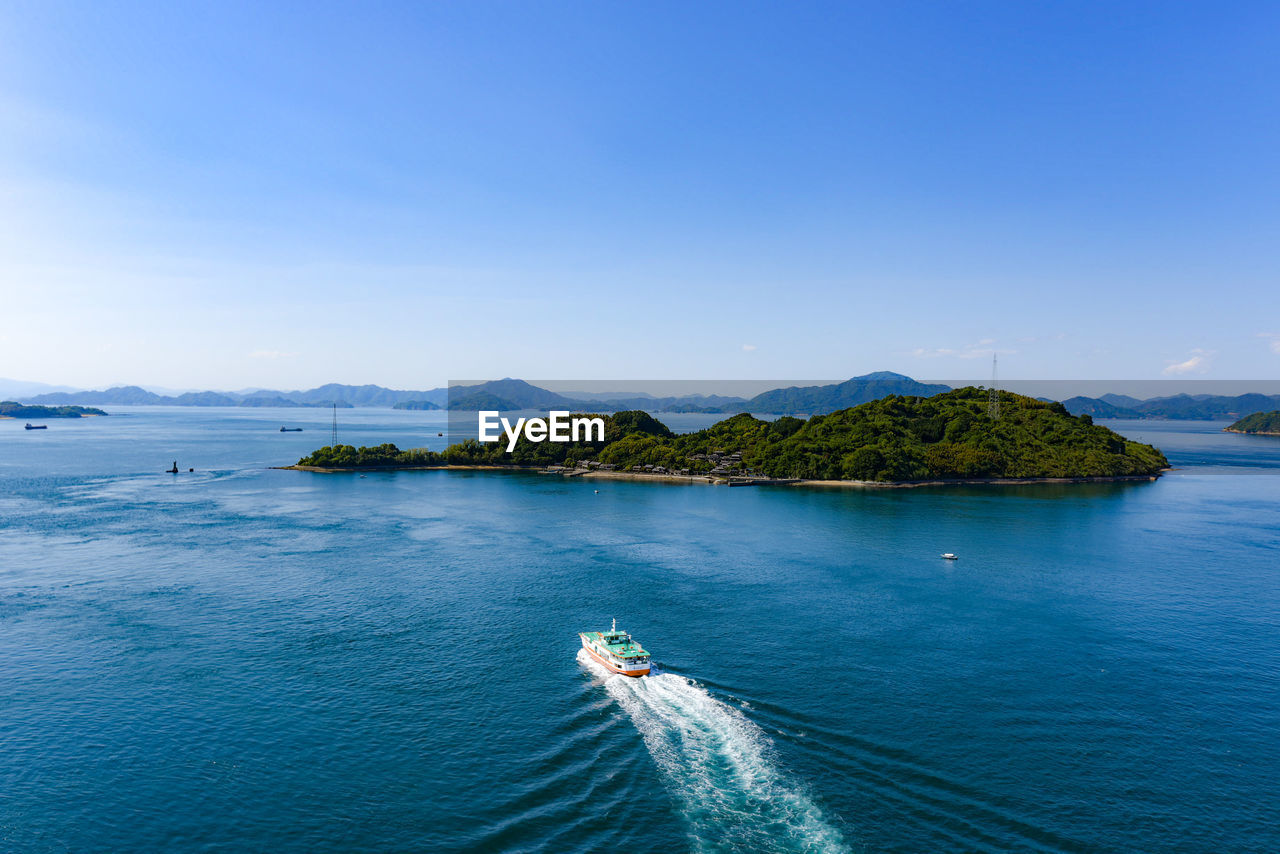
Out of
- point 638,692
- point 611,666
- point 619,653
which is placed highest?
point 619,653

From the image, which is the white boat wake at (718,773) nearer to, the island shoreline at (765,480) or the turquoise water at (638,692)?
the turquoise water at (638,692)

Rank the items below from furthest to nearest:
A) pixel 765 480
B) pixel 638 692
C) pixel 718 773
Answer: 1. pixel 765 480
2. pixel 638 692
3. pixel 718 773

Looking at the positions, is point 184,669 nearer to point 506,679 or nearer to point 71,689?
point 71,689

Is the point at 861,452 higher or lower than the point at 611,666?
higher

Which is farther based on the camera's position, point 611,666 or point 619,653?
point 611,666

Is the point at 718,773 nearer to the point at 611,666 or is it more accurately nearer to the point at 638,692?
the point at 638,692

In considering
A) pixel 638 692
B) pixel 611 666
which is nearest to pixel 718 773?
pixel 638 692

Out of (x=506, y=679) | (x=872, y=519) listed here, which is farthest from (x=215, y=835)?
(x=872, y=519)
